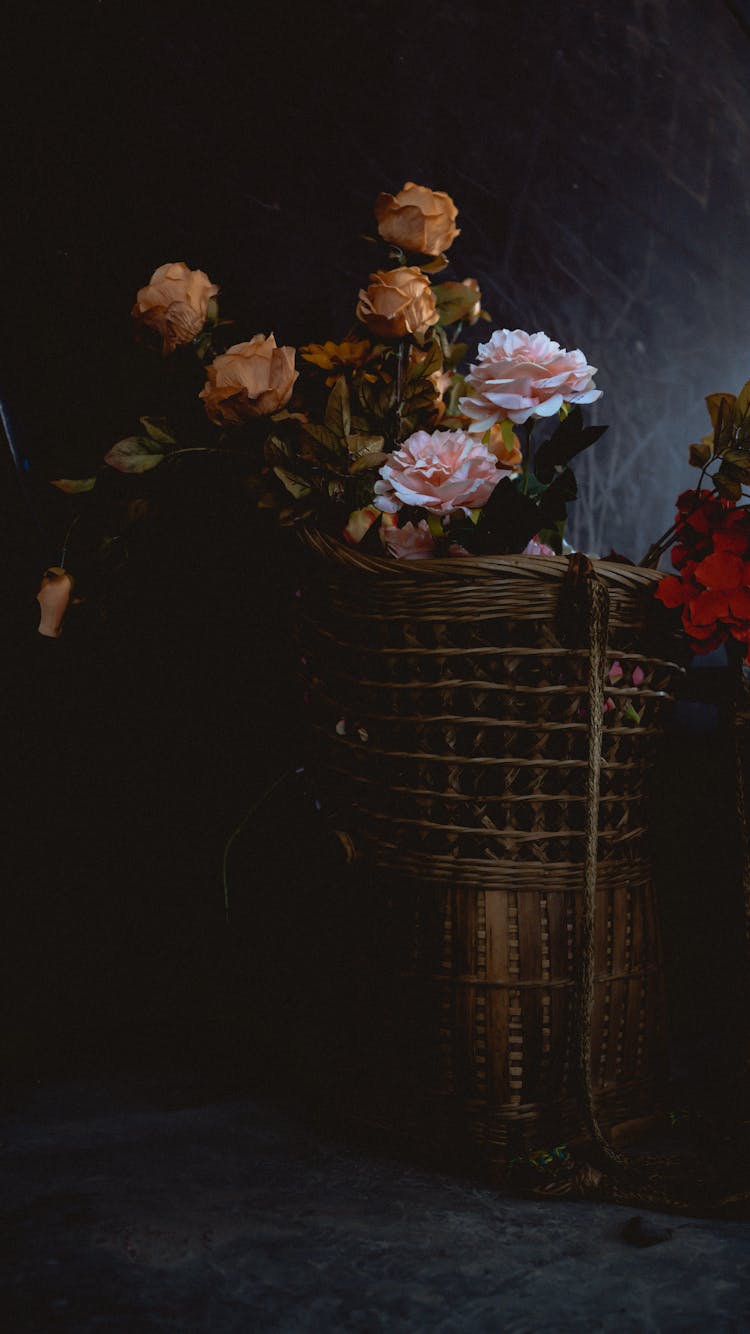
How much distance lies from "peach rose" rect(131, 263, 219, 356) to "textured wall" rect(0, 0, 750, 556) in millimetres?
190

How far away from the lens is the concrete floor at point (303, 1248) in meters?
0.71

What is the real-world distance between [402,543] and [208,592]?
425mm

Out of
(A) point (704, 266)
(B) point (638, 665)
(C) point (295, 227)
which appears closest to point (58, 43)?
(C) point (295, 227)

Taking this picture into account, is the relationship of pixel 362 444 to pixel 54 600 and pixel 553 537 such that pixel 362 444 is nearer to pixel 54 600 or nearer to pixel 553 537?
pixel 553 537

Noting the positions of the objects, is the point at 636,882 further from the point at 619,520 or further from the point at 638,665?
the point at 619,520

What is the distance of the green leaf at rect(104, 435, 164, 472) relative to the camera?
1037 millimetres

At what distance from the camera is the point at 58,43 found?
121cm

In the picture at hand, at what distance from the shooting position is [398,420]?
1042 mm

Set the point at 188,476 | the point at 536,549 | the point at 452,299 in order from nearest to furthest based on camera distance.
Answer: the point at 536,549 → the point at 452,299 → the point at 188,476

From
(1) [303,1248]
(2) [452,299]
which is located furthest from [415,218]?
(1) [303,1248]

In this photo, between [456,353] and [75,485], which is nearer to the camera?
[75,485]

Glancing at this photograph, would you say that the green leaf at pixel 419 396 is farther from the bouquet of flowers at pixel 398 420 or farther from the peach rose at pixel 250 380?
the peach rose at pixel 250 380

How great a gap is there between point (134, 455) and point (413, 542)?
1.07 ft

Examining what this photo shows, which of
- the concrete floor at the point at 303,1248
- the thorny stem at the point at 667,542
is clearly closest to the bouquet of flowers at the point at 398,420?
the thorny stem at the point at 667,542
